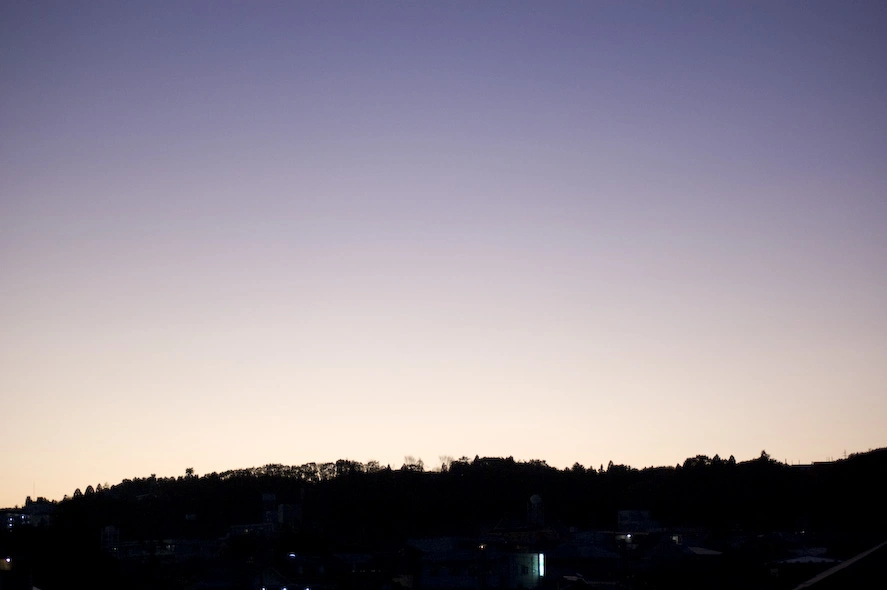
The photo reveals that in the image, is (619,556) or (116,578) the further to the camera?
(619,556)

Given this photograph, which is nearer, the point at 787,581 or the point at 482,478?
the point at 787,581

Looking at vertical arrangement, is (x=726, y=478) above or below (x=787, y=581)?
above

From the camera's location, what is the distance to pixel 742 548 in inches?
1741

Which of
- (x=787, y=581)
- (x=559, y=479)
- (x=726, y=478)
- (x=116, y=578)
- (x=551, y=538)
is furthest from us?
(x=559, y=479)

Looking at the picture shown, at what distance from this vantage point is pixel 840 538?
46.6m

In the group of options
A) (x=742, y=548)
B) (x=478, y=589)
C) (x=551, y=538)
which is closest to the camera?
(x=478, y=589)

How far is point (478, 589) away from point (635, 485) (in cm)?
4281

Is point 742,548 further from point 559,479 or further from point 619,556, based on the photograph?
point 559,479

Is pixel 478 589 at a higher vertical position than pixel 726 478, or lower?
lower

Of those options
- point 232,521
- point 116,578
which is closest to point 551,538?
point 116,578

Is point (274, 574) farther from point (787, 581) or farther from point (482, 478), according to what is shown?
point (482, 478)

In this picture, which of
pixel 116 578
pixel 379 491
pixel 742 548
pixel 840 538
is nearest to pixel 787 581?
pixel 742 548

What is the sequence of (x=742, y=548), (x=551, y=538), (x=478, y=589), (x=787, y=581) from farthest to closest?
(x=551, y=538), (x=742, y=548), (x=478, y=589), (x=787, y=581)

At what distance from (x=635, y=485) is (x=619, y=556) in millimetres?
36717
